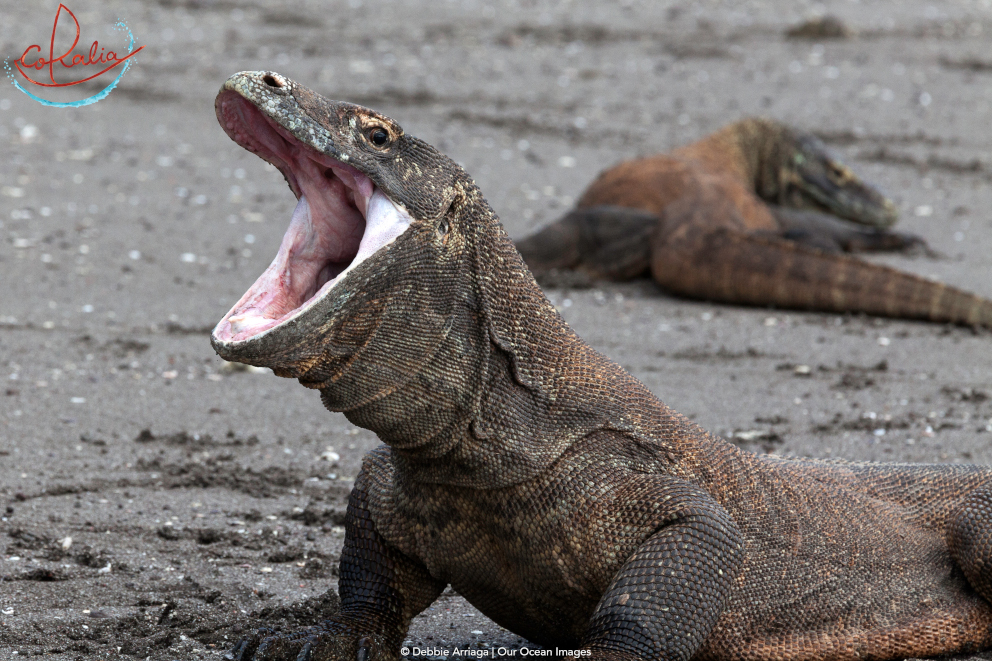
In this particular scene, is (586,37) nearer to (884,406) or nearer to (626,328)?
(626,328)

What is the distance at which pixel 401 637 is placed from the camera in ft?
12.3

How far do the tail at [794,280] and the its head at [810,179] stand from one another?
2.67 m

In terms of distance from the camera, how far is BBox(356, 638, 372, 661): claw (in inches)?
140

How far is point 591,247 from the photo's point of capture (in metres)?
9.70

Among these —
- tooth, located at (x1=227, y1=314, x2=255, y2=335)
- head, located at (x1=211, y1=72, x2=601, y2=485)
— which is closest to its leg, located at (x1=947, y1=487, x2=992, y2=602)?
head, located at (x1=211, y1=72, x2=601, y2=485)

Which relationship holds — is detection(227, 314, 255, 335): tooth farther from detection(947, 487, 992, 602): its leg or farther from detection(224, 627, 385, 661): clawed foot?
detection(947, 487, 992, 602): its leg

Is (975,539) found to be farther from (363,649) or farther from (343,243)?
(343,243)

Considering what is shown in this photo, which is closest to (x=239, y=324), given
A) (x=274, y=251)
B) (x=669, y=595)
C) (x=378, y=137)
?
(x=378, y=137)

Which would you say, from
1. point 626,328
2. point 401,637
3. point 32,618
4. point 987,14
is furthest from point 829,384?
point 987,14

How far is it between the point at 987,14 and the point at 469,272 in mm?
15446

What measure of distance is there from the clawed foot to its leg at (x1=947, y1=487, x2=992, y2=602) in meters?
1.82

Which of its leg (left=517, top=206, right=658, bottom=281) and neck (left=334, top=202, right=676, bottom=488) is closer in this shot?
neck (left=334, top=202, right=676, bottom=488)

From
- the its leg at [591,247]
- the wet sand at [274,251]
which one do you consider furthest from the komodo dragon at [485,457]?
the its leg at [591,247]

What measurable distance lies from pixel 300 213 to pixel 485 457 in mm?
753
